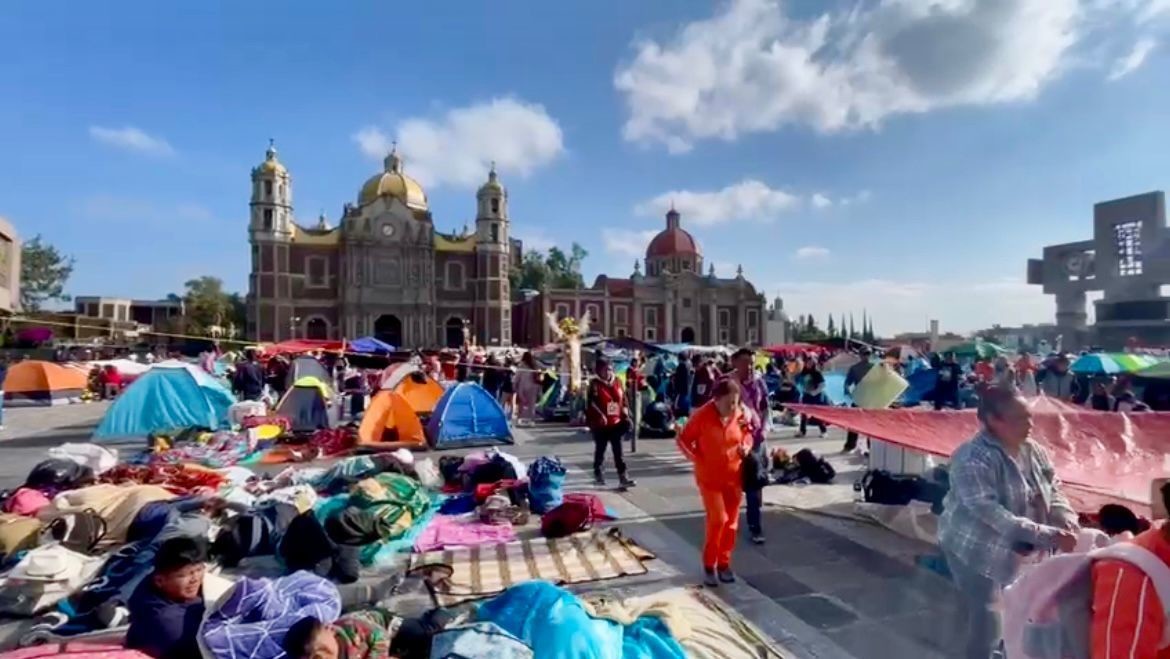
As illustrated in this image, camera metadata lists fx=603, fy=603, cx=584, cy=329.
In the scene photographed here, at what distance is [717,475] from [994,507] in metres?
2.06

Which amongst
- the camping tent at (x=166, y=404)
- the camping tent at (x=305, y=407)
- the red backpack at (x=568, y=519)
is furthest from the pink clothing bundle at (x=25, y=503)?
the camping tent at (x=305, y=407)

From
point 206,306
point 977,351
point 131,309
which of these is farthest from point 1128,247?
point 131,309

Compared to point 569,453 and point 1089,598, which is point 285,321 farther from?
point 1089,598

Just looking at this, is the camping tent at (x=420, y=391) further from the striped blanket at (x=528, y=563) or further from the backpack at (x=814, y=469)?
the backpack at (x=814, y=469)

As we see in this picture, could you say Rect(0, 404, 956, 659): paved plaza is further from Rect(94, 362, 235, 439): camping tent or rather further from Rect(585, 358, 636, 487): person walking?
Rect(94, 362, 235, 439): camping tent

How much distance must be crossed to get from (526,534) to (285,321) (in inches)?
1918

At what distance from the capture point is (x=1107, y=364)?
13.2 m

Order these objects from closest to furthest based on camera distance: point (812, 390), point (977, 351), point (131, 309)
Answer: point (812, 390) → point (977, 351) → point (131, 309)

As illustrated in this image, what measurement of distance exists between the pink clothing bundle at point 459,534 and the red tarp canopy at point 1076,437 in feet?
10.9

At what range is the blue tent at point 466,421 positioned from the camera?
10531 millimetres

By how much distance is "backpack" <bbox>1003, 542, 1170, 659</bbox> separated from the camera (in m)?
1.84

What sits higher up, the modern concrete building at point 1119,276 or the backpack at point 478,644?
the modern concrete building at point 1119,276

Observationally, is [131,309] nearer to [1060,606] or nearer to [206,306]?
[206,306]

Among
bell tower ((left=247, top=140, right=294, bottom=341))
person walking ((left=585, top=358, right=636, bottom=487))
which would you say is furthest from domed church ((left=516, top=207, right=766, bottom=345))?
person walking ((left=585, top=358, right=636, bottom=487))
